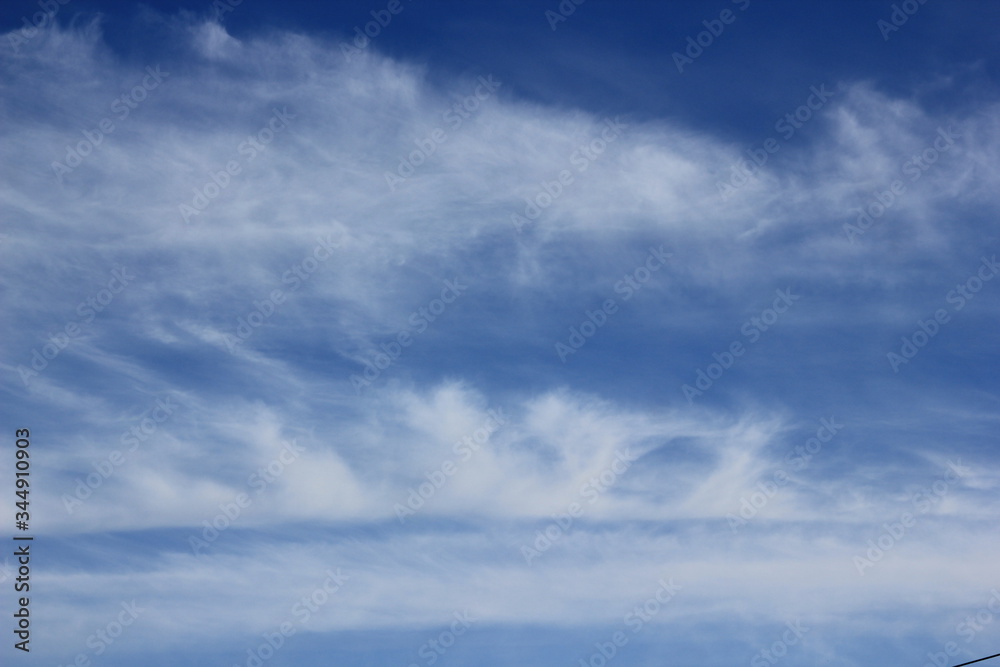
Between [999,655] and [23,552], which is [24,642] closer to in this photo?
[23,552]

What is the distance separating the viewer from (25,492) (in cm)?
4416

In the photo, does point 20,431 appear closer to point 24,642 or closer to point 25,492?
point 25,492

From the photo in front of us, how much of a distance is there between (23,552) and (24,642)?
6537 millimetres

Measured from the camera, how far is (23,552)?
146 ft

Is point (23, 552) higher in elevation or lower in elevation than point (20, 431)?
lower

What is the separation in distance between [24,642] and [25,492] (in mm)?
11070

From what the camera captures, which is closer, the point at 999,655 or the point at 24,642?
the point at 999,655

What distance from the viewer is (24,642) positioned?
44250 millimetres

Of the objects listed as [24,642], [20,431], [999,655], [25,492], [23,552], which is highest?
[20,431]

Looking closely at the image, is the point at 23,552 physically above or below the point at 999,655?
above

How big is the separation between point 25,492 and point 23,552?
458cm

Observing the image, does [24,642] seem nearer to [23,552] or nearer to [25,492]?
[23,552]

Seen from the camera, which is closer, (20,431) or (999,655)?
(999,655)

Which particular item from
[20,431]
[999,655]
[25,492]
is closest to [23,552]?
[25,492]
